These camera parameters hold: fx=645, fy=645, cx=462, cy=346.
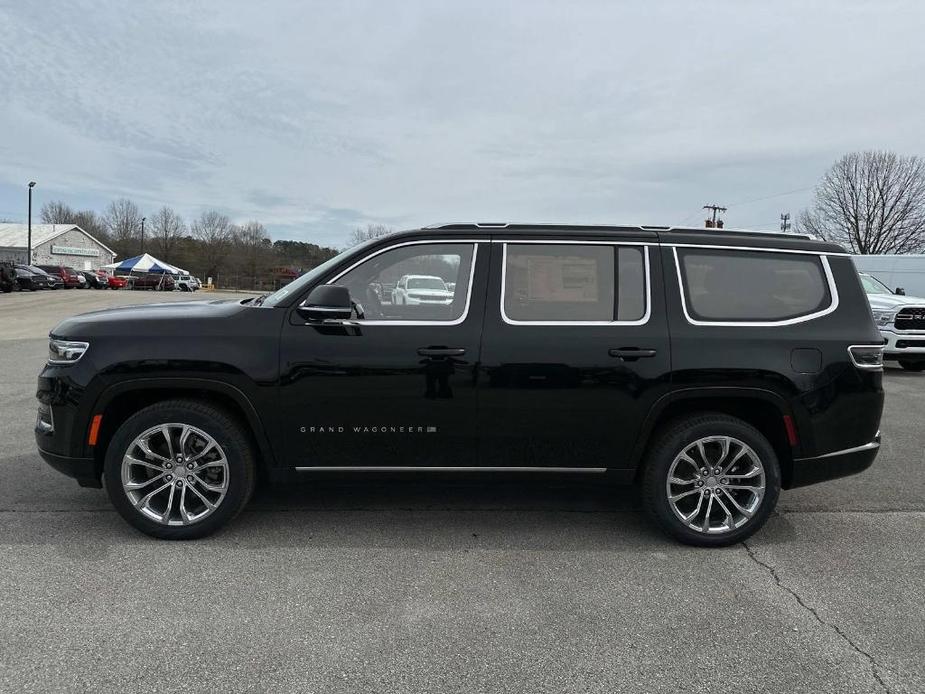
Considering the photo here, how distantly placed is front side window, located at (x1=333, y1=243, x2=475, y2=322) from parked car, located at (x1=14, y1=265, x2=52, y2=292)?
40.5m

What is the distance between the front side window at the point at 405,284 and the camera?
3.79m

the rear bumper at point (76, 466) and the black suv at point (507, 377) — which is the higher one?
the black suv at point (507, 377)

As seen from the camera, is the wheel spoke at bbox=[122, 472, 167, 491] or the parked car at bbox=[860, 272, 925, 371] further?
the parked car at bbox=[860, 272, 925, 371]

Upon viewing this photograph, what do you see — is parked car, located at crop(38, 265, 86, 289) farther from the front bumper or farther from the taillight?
the taillight

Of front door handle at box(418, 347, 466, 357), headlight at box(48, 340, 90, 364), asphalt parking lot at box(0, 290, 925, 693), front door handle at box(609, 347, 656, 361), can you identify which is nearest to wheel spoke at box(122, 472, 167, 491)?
asphalt parking lot at box(0, 290, 925, 693)

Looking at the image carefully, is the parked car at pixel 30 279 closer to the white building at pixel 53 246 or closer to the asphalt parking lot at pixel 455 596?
the white building at pixel 53 246

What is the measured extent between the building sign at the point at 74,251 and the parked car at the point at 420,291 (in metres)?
79.6

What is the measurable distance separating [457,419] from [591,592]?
115 cm

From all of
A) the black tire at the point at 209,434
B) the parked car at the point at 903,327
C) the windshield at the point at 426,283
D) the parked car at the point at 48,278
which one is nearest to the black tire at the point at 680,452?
the windshield at the point at 426,283

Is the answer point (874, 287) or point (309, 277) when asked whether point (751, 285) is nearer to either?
point (309, 277)

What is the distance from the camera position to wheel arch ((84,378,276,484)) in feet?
12.0

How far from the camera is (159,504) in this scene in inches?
151

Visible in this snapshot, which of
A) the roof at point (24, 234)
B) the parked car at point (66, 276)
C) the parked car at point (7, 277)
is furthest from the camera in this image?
the roof at point (24, 234)

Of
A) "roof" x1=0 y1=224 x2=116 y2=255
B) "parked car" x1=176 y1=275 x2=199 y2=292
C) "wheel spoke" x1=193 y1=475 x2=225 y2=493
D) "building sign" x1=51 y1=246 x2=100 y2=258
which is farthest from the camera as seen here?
"building sign" x1=51 y1=246 x2=100 y2=258
